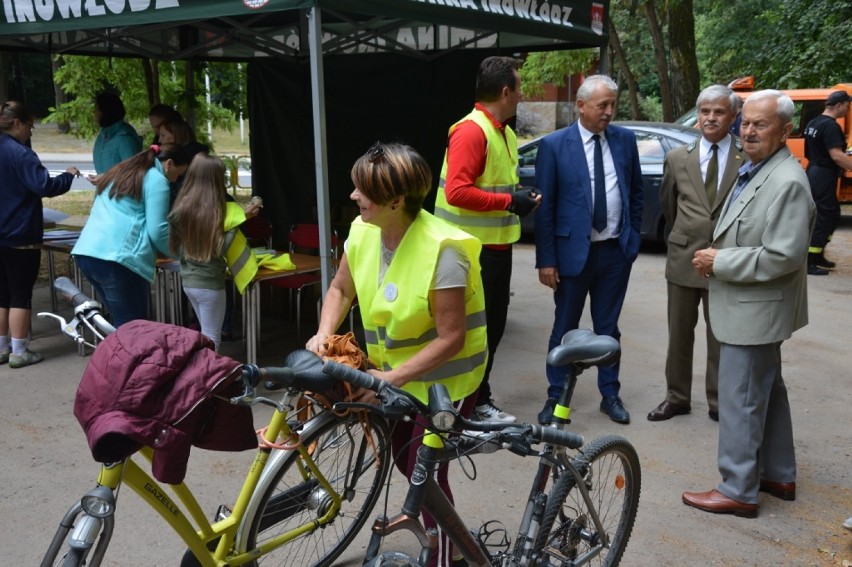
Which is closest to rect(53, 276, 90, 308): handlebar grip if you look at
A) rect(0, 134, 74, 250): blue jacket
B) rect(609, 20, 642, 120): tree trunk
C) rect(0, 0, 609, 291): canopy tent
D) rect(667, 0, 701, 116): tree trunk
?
rect(0, 0, 609, 291): canopy tent

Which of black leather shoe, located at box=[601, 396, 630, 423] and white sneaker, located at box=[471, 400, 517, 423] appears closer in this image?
white sneaker, located at box=[471, 400, 517, 423]

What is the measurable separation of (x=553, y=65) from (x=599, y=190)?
18.6 metres

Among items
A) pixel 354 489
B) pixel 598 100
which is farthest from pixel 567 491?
pixel 598 100

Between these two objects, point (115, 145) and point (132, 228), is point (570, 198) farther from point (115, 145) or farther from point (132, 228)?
point (115, 145)

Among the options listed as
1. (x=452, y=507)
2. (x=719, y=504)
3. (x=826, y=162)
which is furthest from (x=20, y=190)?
(x=826, y=162)

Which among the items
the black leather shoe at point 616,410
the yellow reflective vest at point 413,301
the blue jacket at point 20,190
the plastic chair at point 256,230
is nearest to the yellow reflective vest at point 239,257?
the blue jacket at point 20,190

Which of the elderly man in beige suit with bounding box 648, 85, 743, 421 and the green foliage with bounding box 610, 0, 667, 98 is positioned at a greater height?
the green foliage with bounding box 610, 0, 667, 98

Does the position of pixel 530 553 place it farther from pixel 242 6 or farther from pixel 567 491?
pixel 242 6

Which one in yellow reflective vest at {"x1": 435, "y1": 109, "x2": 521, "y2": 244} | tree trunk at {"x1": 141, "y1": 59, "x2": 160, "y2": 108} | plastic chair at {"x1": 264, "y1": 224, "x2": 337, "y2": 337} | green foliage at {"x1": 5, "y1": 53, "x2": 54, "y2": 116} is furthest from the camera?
green foliage at {"x1": 5, "y1": 53, "x2": 54, "y2": 116}

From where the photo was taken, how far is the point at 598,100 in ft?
15.6

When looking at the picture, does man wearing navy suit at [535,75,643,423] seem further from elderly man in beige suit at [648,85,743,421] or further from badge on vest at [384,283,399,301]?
badge on vest at [384,283,399,301]

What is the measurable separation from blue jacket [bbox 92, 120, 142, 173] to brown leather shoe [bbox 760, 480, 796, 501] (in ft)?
17.3

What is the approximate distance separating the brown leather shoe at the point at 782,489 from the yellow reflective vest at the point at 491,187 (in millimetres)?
1834

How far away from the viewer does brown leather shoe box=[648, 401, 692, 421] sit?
5211 millimetres
